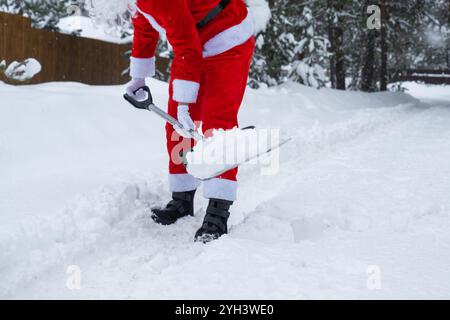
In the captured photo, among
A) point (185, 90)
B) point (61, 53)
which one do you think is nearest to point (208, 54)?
point (185, 90)

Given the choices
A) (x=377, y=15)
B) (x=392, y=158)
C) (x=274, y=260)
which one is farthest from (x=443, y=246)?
(x=377, y=15)

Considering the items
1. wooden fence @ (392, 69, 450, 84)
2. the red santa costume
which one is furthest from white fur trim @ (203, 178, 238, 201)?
wooden fence @ (392, 69, 450, 84)

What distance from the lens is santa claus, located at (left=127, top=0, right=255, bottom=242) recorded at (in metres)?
2.59

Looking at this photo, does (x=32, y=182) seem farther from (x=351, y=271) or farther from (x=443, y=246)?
(x=443, y=246)

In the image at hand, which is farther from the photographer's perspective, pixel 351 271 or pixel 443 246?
pixel 443 246

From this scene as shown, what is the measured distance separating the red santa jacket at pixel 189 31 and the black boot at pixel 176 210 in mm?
786

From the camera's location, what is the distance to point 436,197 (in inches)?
126

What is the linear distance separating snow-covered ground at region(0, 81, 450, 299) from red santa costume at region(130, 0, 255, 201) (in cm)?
56

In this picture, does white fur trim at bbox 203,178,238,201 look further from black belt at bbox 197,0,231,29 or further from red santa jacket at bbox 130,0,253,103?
black belt at bbox 197,0,231,29

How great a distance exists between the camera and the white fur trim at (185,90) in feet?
8.79

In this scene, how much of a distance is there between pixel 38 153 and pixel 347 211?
2902 millimetres

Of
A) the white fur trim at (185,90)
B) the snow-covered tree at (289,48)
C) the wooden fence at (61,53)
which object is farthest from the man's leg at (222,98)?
the snow-covered tree at (289,48)

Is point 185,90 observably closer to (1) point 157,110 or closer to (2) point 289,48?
(1) point 157,110

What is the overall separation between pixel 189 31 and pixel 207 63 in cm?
36
